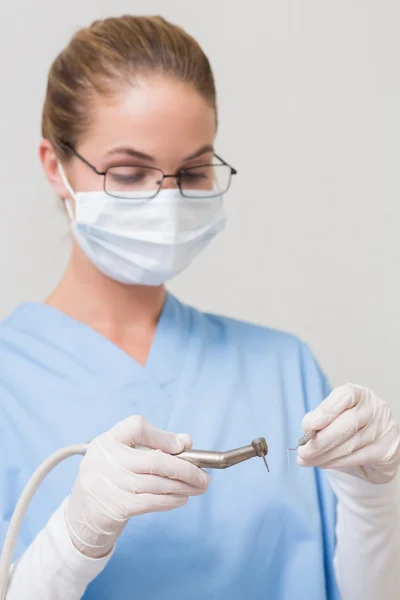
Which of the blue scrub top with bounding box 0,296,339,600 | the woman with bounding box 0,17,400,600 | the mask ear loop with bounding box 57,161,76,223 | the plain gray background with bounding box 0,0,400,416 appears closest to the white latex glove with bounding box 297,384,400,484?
the woman with bounding box 0,17,400,600

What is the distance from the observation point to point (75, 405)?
122 cm

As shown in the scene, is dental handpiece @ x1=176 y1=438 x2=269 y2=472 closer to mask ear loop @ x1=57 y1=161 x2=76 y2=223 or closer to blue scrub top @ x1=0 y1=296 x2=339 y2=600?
blue scrub top @ x1=0 y1=296 x2=339 y2=600

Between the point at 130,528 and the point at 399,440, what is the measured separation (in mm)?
388

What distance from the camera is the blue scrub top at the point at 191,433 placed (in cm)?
114

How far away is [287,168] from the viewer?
1.94 metres

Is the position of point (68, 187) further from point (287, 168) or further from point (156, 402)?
point (287, 168)

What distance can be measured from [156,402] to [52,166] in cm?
42

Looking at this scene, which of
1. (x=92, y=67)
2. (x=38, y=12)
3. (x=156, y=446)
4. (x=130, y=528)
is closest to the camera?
(x=156, y=446)

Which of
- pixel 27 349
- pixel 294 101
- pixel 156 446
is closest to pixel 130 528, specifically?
pixel 156 446

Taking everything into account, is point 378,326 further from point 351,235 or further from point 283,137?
point 283,137

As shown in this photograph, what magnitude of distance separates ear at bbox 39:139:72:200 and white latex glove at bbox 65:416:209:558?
477 mm

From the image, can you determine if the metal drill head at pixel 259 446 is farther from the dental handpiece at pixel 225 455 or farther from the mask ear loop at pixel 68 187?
the mask ear loop at pixel 68 187

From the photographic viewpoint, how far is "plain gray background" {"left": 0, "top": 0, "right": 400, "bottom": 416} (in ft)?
6.13

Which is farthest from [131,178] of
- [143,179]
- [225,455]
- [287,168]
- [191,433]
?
[287,168]
